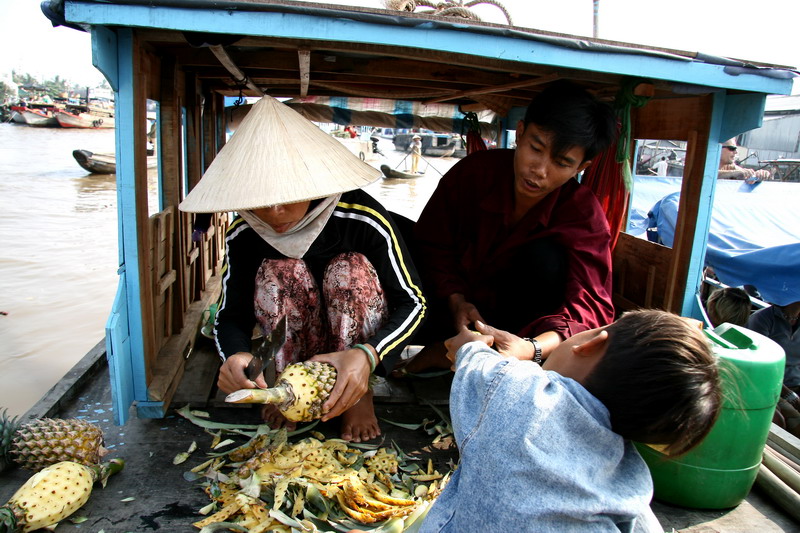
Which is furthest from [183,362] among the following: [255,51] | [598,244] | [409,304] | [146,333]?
[598,244]

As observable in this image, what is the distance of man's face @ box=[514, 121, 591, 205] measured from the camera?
7.63 ft

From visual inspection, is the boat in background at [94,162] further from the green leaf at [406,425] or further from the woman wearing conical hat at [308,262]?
the green leaf at [406,425]

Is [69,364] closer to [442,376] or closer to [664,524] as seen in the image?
[442,376]

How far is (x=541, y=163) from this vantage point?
2344 millimetres

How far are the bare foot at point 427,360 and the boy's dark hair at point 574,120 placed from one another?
3.67ft

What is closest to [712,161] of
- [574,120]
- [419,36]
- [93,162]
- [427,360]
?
[574,120]

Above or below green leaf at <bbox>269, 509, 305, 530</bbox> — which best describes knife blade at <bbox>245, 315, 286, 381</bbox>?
above

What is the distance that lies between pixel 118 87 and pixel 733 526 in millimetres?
2611

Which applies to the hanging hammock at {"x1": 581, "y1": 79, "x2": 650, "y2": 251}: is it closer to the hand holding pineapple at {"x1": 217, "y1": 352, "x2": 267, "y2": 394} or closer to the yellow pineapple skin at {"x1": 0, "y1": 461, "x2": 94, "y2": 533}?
the hand holding pineapple at {"x1": 217, "y1": 352, "x2": 267, "y2": 394}

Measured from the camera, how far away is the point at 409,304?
2.25 metres

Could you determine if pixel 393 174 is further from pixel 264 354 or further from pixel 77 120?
pixel 77 120

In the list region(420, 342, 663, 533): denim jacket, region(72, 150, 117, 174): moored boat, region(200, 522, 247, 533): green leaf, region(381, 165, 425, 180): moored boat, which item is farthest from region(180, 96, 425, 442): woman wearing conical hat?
region(381, 165, 425, 180): moored boat

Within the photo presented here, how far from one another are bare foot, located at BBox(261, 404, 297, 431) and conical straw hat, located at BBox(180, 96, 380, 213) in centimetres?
89

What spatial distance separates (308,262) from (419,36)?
0.96m
